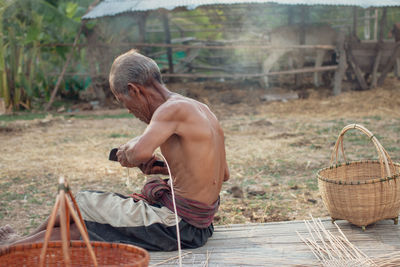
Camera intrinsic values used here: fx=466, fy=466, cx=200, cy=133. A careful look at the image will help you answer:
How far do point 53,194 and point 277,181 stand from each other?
7.28ft

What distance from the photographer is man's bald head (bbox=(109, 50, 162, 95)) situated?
95.3 inches

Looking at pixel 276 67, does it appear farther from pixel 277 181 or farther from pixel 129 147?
pixel 129 147

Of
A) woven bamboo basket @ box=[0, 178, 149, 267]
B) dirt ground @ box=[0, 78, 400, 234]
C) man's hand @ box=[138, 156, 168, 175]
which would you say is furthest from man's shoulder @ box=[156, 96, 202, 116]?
dirt ground @ box=[0, 78, 400, 234]

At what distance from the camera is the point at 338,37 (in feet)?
34.8

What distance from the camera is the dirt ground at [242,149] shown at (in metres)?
4.11

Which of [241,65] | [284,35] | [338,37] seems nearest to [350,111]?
[338,37]

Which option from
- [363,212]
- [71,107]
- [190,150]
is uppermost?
[190,150]

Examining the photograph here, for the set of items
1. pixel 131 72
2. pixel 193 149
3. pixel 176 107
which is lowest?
pixel 193 149

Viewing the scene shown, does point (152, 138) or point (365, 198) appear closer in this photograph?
point (152, 138)

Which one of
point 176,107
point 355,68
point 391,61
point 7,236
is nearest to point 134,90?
point 176,107

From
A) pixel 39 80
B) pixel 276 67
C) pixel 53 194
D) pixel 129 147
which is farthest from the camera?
pixel 276 67

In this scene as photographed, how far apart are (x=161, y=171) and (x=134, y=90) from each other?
49 centimetres

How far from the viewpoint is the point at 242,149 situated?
6.27 metres

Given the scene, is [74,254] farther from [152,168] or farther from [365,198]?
[365,198]
